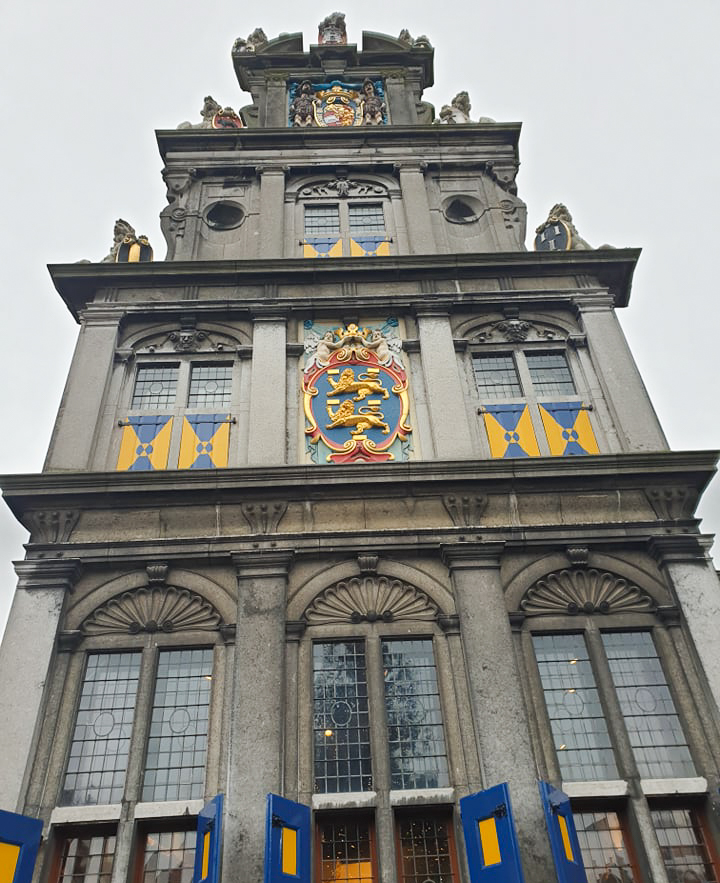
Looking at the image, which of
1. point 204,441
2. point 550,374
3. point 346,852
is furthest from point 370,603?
point 550,374

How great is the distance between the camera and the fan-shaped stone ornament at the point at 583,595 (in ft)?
43.1

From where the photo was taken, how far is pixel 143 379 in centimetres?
1653

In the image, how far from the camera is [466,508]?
13828 mm

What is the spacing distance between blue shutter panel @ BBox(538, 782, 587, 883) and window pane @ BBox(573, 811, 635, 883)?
42.8 inches

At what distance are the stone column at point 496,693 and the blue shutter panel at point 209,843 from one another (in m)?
3.69

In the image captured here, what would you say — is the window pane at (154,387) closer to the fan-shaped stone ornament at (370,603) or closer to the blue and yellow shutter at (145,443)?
the blue and yellow shutter at (145,443)

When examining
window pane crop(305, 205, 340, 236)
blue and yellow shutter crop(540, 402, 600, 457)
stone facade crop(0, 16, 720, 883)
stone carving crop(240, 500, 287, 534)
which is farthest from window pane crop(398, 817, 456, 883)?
window pane crop(305, 205, 340, 236)

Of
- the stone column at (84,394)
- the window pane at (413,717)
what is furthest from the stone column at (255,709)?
the stone column at (84,394)

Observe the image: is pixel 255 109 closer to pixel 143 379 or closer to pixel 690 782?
pixel 143 379

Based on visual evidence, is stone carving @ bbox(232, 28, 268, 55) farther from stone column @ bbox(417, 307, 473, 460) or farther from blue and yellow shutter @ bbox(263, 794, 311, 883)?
blue and yellow shutter @ bbox(263, 794, 311, 883)

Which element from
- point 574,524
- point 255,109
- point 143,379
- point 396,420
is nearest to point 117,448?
point 143,379

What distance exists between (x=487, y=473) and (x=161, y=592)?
5.97 m

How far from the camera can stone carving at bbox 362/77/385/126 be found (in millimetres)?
22656

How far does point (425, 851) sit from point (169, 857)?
357cm
